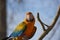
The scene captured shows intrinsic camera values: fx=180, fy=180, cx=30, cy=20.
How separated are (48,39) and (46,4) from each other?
9.0 inches

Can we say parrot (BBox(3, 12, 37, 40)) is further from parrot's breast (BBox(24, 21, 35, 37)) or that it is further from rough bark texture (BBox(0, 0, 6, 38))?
rough bark texture (BBox(0, 0, 6, 38))

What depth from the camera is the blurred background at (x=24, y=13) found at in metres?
1.14

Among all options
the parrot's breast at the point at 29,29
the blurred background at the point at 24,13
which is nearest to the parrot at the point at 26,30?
the parrot's breast at the point at 29,29

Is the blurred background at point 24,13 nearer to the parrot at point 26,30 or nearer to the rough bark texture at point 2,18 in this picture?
the rough bark texture at point 2,18

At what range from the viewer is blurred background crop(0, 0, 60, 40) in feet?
3.74

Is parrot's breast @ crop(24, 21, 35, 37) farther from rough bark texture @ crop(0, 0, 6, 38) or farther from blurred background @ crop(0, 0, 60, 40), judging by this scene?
rough bark texture @ crop(0, 0, 6, 38)

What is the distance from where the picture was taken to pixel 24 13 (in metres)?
1.19

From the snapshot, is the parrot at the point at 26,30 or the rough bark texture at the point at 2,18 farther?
the rough bark texture at the point at 2,18

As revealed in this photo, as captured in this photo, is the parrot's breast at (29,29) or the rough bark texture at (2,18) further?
the rough bark texture at (2,18)

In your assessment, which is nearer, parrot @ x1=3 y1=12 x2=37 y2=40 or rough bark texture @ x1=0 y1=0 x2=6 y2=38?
parrot @ x1=3 y1=12 x2=37 y2=40

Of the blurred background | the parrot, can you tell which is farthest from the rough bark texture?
the parrot

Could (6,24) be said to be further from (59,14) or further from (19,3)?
(59,14)

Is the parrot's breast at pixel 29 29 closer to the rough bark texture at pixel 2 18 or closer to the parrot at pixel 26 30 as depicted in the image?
the parrot at pixel 26 30

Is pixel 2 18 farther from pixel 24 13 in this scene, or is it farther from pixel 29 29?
pixel 29 29
